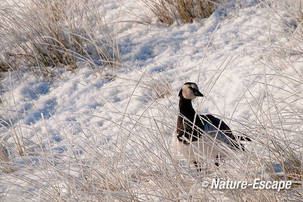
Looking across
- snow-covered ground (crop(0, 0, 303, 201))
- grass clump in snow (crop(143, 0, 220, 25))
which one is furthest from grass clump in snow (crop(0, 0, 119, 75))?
grass clump in snow (crop(143, 0, 220, 25))

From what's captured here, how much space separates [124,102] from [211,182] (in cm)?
202

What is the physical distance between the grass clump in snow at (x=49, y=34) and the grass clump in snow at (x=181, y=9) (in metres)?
0.84

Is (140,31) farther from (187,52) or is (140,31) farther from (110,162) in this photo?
(110,162)

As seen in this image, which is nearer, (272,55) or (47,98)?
(272,55)

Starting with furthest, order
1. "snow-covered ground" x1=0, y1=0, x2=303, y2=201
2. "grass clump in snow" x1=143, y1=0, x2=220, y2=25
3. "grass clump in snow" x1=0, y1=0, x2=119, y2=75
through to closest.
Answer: "grass clump in snow" x1=143, y1=0, x2=220, y2=25, "grass clump in snow" x1=0, y1=0, x2=119, y2=75, "snow-covered ground" x1=0, y1=0, x2=303, y2=201

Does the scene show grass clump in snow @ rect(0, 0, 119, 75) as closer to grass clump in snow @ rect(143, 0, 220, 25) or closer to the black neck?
grass clump in snow @ rect(143, 0, 220, 25)

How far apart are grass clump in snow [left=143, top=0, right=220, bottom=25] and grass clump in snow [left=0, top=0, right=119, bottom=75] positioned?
0.84 m

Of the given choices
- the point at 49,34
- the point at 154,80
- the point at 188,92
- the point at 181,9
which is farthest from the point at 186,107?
the point at 49,34

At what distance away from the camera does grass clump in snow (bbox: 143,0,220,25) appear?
425cm

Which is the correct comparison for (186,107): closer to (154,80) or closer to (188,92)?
(188,92)

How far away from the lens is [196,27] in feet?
14.0

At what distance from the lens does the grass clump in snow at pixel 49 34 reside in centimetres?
400

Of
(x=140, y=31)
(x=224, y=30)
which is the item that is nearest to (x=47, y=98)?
(x=140, y=31)

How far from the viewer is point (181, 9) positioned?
167 inches
